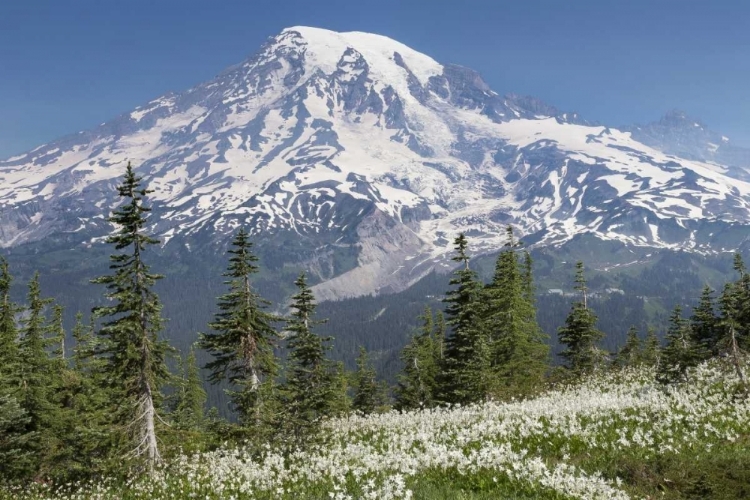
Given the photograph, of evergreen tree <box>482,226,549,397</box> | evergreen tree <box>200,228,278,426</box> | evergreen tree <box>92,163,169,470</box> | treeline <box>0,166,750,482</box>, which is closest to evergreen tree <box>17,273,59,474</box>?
treeline <box>0,166,750,482</box>

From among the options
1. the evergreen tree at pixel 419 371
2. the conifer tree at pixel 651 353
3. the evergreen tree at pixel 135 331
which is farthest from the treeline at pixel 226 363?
the conifer tree at pixel 651 353

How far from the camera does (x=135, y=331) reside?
19.3 m

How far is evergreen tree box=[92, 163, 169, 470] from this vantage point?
62.5 feet

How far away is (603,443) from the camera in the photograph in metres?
11.4

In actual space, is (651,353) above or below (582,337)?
below

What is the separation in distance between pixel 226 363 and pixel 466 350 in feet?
49.4

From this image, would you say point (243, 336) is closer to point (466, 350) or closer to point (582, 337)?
point (466, 350)

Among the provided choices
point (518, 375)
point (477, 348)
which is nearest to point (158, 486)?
point (477, 348)

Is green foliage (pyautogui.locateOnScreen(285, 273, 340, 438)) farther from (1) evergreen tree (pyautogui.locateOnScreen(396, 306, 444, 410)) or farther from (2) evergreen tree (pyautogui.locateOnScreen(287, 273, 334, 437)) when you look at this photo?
(1) evergreen tree (pyautogui.locateOnScreen(396, 306, 444, 410))

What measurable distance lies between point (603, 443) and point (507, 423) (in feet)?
9.19

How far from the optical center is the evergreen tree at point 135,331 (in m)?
19.0

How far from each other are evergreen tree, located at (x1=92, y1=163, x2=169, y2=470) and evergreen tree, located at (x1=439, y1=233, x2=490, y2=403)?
17394mm

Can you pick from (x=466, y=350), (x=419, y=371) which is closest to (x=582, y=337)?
(x=419, y=371)

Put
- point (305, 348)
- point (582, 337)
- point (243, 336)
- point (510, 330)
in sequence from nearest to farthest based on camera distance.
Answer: point (243, 336) → point (305, 348) → point (510, 330) → point (582, 337)
